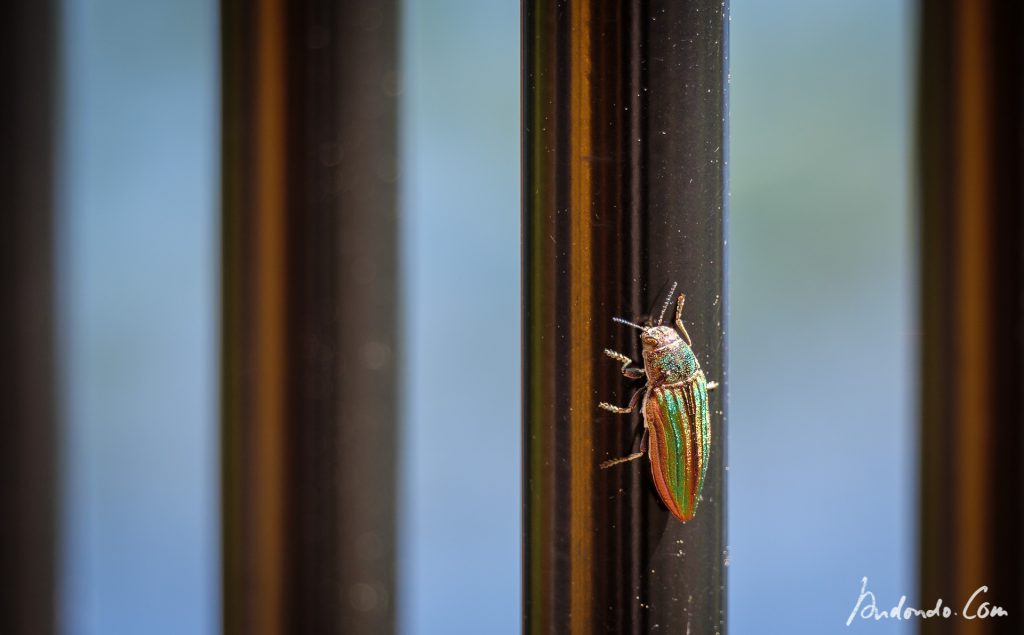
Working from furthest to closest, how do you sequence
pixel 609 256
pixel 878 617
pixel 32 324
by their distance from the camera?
pixel 32 324
pixel 878 617
pixel 609 256

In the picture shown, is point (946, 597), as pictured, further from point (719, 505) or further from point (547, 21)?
point (547, 21)

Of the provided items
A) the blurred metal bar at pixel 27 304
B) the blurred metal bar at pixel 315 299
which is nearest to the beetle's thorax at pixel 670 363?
the blurred metal bar at pixel 315 299

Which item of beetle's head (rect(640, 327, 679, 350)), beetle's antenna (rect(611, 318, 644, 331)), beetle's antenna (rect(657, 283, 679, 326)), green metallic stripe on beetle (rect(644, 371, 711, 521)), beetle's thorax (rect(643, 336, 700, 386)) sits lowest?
green metallic stripe on beetle (rect(644, 371, 711, 521))

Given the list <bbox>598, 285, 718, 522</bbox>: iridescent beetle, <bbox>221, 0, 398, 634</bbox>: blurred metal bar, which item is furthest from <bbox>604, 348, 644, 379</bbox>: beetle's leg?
<bbox>221, 0, 398, 634</bbox>: blurred metal bar

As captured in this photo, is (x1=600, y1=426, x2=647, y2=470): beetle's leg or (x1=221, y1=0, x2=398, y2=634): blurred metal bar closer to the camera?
(x1=600, y1=426, x2=647, y2=470): beetle's leg

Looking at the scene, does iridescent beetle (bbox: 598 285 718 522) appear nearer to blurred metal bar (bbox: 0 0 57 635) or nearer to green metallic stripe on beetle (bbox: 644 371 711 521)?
green metallic stripe on beetle (bbox: 644 371 711 521)

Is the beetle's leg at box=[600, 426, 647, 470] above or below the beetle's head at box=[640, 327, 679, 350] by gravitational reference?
below

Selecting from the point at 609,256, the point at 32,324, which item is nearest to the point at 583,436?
the point at 609,256
